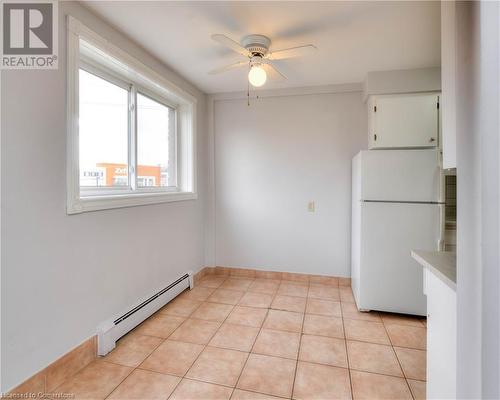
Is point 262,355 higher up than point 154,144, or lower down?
lower down

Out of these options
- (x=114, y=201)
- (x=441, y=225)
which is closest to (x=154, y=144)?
(x=114, y=201)

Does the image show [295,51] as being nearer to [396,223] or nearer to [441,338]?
[396,223]

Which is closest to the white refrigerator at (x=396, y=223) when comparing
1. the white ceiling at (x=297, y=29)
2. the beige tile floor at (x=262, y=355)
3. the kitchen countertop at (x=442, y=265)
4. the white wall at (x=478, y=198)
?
the beige tile floor at (x=262, y=355)

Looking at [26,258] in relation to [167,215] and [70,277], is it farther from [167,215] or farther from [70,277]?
[167,215]

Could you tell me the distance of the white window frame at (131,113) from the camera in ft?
5.63

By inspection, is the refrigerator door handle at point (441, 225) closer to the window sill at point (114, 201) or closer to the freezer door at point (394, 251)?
the freezer door at point (394, 251)

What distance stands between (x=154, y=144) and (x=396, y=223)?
8.62 ft

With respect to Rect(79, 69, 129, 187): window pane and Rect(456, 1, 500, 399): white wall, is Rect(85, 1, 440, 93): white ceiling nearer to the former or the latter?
Rect(79, 69, 129, 187): window pane

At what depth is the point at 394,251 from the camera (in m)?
2.56

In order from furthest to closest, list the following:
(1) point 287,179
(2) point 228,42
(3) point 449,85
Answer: (1) point 287,179 → (2) point 228,42 → (3) point 449,85

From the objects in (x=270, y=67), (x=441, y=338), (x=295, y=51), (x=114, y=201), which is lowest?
(x=441, y=338)

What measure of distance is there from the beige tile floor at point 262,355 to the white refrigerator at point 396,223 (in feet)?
0.75

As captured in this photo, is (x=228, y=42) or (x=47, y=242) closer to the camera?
(x=47, y=242)

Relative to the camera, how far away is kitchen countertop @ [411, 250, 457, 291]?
0.99 m
